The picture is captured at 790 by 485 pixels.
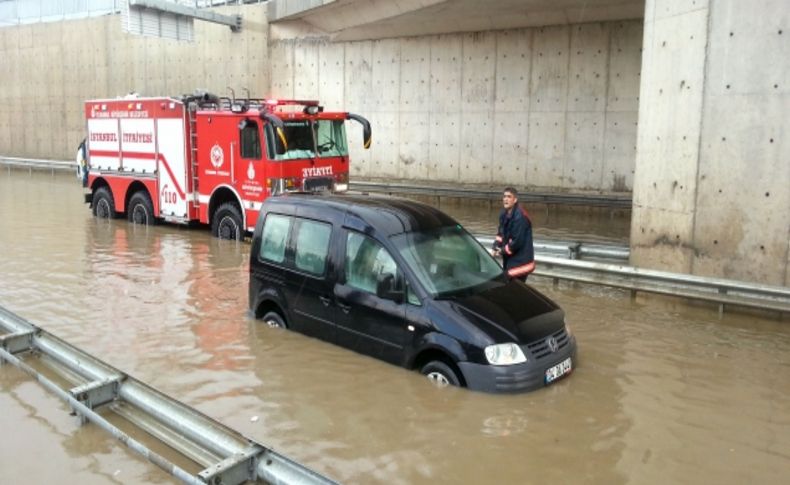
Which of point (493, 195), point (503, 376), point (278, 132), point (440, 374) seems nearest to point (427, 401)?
point (440, 374)

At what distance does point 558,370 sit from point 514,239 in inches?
84.1

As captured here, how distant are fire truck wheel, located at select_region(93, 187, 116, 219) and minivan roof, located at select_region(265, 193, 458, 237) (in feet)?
36.0

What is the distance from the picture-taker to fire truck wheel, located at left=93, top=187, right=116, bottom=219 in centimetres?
1719

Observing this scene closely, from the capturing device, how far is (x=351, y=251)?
268 inches

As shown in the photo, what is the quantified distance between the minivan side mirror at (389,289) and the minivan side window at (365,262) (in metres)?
0.09

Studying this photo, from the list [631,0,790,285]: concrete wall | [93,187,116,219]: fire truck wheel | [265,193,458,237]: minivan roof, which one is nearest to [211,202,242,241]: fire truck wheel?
[93,187,116,219]: fire truck wheel

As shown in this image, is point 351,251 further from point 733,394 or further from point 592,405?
point 733,394

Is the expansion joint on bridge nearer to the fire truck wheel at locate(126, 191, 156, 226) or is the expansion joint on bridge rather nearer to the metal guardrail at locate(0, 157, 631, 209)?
the fire truck wheel at locate(126, 191, 156, 226)

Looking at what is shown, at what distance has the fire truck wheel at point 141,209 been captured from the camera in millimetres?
15992

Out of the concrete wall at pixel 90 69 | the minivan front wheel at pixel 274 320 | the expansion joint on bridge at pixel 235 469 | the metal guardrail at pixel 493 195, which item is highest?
the concrete wall at pixel 90 69

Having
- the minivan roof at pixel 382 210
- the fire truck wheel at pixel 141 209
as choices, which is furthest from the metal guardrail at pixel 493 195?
the minivan roof at pixel 382 210

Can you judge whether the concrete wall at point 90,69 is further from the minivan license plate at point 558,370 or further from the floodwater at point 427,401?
the minivan license plate at point 558,370

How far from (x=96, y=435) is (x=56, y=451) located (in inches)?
12.0

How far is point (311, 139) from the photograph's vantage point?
A: 13.5 m
